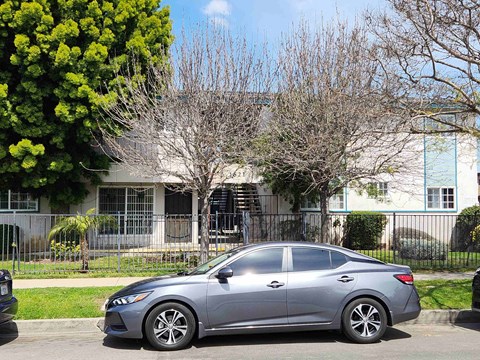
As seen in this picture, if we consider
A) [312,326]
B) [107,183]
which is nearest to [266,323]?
[312,326]

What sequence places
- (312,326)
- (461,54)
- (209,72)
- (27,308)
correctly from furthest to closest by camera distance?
(209,72), (461,54), (27,308), (312,326)

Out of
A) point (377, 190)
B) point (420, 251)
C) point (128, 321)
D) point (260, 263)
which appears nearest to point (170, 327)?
point (128, 321)

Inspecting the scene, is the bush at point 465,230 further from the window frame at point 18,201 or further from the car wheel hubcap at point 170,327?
the window frame at point 18,201

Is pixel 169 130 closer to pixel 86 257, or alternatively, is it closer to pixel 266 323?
pixel 86 257

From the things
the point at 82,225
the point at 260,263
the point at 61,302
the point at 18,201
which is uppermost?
the point at 18,201

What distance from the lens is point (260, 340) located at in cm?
741

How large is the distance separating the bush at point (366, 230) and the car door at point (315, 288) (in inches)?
511

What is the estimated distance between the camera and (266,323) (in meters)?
6.94

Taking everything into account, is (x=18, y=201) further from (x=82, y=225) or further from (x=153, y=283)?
(x=153, y=283)

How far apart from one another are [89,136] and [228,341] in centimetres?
1124

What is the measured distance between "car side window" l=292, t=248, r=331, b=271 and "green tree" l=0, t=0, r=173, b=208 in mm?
9246

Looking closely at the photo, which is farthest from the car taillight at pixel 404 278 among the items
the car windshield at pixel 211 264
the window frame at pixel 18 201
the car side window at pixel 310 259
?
the window frame at pixel 18 201

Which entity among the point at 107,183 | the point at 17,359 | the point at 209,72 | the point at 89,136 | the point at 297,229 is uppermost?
the point at 209,72

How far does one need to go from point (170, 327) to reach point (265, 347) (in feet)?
4.57
